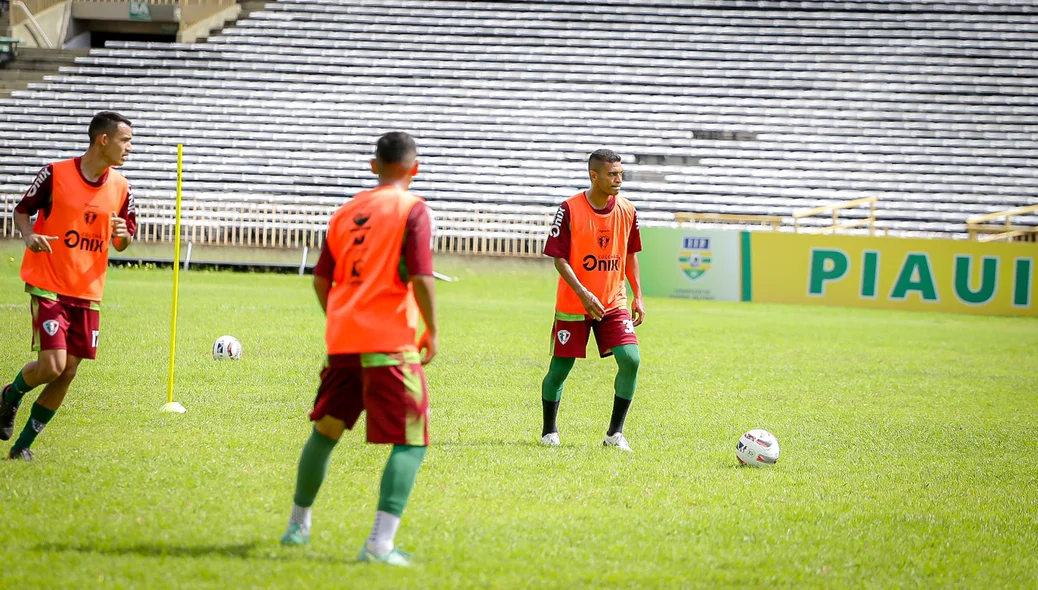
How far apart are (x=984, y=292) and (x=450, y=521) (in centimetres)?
2003

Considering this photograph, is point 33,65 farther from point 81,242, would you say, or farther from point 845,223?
point 81,242

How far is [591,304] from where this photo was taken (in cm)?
756

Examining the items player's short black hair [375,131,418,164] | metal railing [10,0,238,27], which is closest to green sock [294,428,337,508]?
player's short black hair [375,131,418,164]

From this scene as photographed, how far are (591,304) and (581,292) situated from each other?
11 cm

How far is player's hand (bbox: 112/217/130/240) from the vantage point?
6457 millimetres

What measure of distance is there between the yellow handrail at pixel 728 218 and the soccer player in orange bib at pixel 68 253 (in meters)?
20.7

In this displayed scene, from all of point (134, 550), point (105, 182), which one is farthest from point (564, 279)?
point (134, 550)

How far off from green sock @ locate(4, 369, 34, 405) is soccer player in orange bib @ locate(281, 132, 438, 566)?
8.89ft

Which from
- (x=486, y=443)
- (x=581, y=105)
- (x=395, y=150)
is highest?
(x=581, y=105)

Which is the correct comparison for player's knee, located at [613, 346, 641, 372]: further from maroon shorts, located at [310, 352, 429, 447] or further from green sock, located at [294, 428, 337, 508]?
green sock, located at [294, 428, 337, 508]

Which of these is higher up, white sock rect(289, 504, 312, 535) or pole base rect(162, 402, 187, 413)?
white sock rect(289, 504, 312, 535)

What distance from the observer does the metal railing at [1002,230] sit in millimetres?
25516

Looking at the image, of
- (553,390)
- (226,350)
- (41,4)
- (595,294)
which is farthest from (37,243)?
(41,4)

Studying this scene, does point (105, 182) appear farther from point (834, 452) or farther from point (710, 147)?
point (710, 147)
